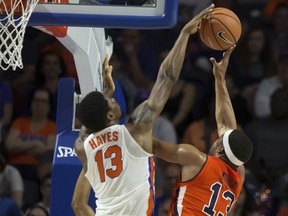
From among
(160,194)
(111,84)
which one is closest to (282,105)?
(160,194)

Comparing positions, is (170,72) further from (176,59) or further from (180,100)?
(180,100)

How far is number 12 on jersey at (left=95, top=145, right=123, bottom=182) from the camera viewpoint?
5762 millimetres

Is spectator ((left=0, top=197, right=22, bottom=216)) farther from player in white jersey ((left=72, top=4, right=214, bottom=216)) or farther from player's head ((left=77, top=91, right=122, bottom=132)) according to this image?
→ player's head ((left=77, top=91, right=122, bottom=132))

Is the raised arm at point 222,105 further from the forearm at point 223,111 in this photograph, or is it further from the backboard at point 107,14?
the backboard at point 107,14

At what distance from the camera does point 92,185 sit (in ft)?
19.4

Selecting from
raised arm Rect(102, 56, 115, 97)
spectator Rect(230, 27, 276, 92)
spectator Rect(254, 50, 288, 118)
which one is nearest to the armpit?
raised arm Rect(102, 56, 115, 97)

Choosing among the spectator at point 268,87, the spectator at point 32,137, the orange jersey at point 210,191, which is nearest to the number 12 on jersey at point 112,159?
the orange jersey at point 210,191

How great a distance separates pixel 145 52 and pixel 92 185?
172 inches

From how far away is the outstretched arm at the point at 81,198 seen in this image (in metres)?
6.07

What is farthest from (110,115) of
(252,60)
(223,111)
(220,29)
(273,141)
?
(252,60)

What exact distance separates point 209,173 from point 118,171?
0.59 meters

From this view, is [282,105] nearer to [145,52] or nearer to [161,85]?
[145,52]

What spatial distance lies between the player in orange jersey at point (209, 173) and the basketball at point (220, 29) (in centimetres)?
57

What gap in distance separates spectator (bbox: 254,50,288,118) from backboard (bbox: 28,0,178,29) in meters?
4.07
